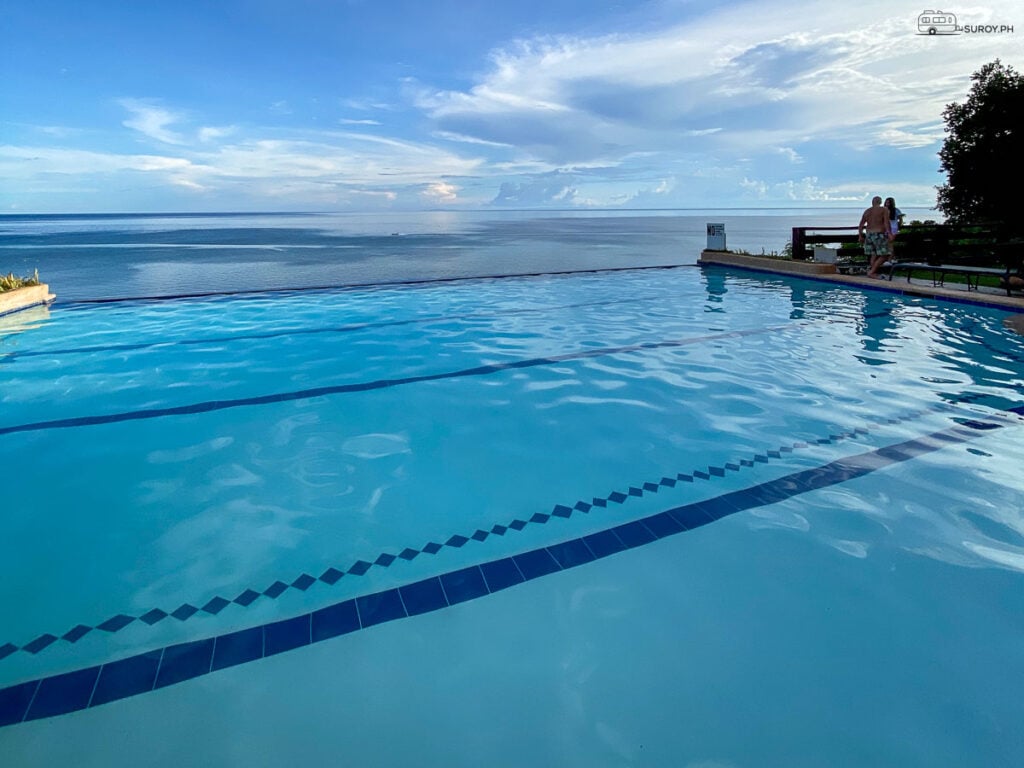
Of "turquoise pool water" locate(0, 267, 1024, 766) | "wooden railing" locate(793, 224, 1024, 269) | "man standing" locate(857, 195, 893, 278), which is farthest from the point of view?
"wooden railing" locate(793, 224, 1024, 269)

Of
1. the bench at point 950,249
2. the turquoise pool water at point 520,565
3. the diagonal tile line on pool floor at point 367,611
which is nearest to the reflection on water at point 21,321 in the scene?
the turquoise pool water at point 520,565

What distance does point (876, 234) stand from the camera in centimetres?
1098

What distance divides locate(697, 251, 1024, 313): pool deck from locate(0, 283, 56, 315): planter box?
636 inches

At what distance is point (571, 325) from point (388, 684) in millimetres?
7228

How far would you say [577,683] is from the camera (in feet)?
7.22

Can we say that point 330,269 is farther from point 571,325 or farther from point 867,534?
point 867,534

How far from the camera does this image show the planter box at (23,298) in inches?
410

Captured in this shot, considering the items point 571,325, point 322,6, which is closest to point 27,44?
point 322,6

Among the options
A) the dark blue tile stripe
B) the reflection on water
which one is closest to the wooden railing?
the dark blue tile stripe

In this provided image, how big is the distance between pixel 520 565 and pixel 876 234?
37.4 feet

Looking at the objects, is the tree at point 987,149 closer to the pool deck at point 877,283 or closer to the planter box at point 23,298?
the pool deck at point 877,283

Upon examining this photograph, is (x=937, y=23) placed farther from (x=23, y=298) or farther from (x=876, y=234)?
(x=23, y=298)

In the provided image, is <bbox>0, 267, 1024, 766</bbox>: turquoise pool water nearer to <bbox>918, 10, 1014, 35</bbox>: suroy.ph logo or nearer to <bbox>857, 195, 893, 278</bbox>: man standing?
<bbox>857, 195, 893, 278</bbox>: man standing

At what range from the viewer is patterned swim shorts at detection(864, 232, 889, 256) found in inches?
429
